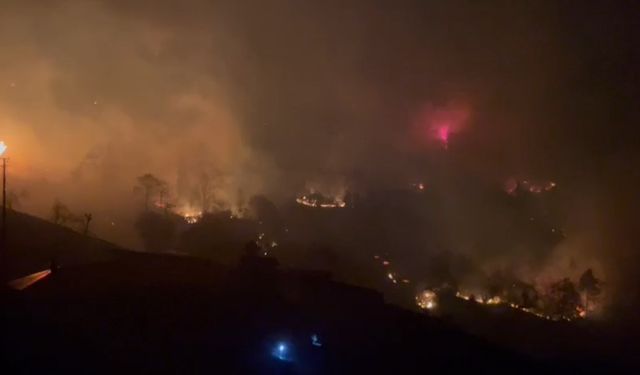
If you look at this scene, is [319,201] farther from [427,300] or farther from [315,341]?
[315,341]

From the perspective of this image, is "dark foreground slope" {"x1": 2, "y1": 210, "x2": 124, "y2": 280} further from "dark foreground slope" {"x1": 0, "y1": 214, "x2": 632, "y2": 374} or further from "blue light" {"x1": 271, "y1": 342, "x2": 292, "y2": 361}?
"blue light" {"x1": 271, "y1": 342, "x2": 292, "y2": 361}

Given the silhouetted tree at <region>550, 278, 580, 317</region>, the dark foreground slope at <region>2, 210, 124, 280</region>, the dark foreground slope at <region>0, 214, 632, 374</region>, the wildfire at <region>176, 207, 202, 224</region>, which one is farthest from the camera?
the wildfire at <region>176, 207, 202, 224</region>

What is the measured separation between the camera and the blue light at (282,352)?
15.0 metres

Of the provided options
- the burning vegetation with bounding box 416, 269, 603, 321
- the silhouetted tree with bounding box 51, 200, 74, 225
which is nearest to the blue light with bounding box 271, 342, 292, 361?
the burning vegetation with bounding box 416, 269, 603, 321

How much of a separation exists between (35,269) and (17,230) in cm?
682

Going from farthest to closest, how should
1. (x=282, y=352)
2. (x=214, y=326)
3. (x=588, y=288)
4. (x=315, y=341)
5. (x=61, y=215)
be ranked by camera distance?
(x=588, y=288) → (x=61, y=215) → (x=315, y=341) → (x=214, y=326) → (x=282, y=352)

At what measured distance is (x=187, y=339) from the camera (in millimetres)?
14758

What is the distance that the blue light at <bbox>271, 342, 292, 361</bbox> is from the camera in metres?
15.0

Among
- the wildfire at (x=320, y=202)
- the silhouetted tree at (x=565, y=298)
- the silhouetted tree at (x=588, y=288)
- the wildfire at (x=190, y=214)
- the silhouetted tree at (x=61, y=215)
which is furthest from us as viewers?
the wildfire at (x=320, y=202)

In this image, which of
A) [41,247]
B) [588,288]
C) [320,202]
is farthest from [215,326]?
[320,202]

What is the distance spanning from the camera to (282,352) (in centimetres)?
1518

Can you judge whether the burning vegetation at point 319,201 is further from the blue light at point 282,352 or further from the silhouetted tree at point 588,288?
the blue light at point 282,352

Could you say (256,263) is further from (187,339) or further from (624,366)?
(624,366)

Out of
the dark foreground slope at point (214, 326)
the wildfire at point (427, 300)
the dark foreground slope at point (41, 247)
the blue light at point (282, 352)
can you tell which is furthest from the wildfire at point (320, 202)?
the blue light at point (282, 352)
